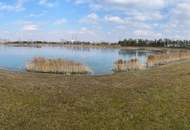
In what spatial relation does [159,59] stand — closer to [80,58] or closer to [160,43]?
[80,58]

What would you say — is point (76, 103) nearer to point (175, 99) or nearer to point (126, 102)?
point (126, 102)

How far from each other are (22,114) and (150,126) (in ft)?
13.9

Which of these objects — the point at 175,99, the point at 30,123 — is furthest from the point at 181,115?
the point at 30,123

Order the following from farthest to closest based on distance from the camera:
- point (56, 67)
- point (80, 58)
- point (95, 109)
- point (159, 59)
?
1. point (80, 58)
2. point (159, 59)
3. point (56, 67)
4. point (95, 109)

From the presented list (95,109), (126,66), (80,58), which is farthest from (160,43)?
(95,109)

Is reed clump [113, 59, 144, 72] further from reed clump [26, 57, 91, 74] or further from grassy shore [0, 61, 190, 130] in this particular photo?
grassy shore [0, 61, 190, 130]

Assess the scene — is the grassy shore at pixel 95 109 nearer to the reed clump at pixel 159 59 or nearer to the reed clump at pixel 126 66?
the reed clump at pixel 126 66

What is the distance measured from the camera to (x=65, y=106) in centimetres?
1045

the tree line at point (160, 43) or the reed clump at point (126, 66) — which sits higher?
the tree line at point (160, 43)

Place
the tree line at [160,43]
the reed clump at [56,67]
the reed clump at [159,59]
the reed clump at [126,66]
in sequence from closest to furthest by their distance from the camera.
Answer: the reed clump at [56,67], the reed clump at [126,66], the reed clump at [159,59], the tree line at [160,43]

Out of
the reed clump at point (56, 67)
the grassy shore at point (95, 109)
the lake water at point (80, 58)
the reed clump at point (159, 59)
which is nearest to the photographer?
the grassy shore at point (95, 109)

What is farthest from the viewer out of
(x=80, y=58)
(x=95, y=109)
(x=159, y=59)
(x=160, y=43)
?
(x=160, y=43)

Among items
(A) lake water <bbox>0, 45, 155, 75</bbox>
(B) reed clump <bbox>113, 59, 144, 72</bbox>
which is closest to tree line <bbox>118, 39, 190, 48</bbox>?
(A) lake water <bbox>0, 45, 155, 75</bbox>

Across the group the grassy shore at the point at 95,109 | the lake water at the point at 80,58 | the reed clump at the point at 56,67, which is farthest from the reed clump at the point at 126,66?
the grassy shore at the point at 95,109
